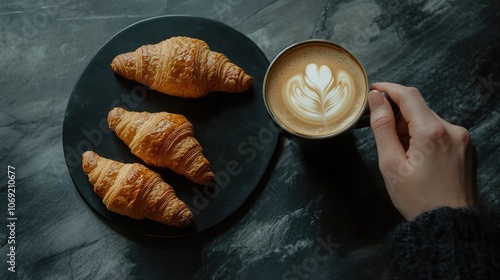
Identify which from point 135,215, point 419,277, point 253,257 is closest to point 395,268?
point 419,277

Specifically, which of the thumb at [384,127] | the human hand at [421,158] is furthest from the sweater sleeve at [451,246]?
the thumb at [384,127]

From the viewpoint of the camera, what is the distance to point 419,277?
115cm

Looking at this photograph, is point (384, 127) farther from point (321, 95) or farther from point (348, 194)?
point (348, 194)

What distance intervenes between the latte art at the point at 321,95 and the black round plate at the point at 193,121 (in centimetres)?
17

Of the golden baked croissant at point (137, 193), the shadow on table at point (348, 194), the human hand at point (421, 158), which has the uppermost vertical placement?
the human hand at point (421, 158)

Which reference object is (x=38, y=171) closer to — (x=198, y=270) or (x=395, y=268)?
(x=198, y=270)

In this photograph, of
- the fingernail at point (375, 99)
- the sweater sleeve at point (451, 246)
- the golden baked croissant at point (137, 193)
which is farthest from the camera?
the golden baked croissant at point (137, 193)

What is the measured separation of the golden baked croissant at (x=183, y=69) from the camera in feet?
4.76

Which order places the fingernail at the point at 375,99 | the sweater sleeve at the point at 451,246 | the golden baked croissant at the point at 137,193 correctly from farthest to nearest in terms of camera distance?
the golden baked croissant at the point at 137,193
the fingernail at the point at 375,99
the sweater sleeve at the point at 451,246

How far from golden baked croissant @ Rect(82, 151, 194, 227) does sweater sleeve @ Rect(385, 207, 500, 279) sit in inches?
22.3

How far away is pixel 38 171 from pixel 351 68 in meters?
0.94

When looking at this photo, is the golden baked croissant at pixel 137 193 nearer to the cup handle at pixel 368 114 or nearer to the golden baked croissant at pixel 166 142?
the golden baked croissant at pixel 166 142

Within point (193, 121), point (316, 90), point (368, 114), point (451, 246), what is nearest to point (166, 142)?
point (193, 121)

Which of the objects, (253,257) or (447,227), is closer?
(447,227)
